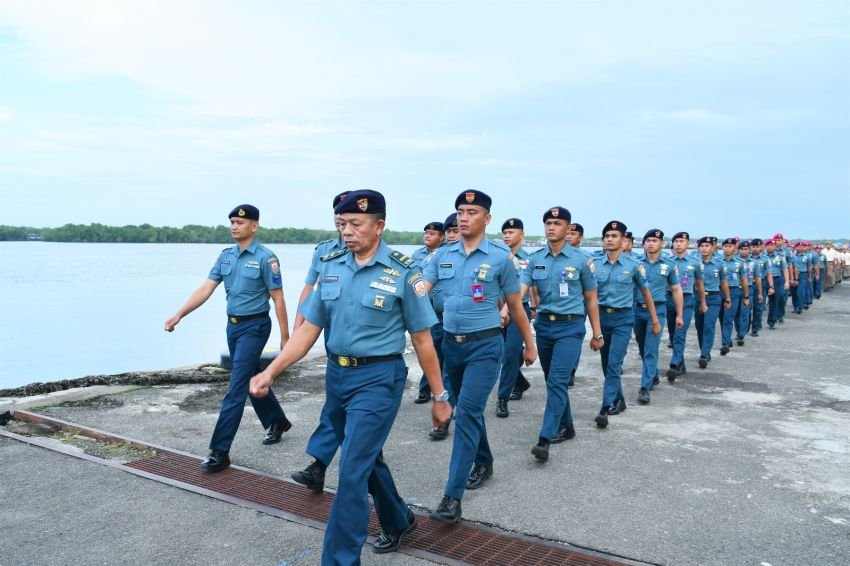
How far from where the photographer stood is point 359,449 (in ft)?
11.8

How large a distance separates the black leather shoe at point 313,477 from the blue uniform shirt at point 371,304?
1.46m

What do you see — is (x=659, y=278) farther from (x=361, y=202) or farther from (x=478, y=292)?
(x=361, y=202)

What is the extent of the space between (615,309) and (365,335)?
169 inches

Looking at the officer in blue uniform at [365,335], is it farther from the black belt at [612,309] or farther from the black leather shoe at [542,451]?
the black belt at [612,309]

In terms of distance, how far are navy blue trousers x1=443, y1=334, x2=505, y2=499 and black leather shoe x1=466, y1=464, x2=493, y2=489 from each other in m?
0.06

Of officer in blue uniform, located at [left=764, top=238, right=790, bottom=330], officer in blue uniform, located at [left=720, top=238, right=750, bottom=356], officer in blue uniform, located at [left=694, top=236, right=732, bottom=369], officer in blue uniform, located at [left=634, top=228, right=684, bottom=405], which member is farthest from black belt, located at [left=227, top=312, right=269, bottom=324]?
officer in blue uniform, located at [left=764, top=238, right=790, bottom=330]

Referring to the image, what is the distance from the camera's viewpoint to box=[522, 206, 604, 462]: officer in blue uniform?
238 inches

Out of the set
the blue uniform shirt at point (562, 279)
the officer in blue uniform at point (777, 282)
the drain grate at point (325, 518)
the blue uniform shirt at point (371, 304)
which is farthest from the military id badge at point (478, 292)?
the officer in blue uniform at point (777, 282)

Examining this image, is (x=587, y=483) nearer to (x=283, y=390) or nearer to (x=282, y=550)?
(x=282, y=550)

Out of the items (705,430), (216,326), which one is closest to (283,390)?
(705,430)

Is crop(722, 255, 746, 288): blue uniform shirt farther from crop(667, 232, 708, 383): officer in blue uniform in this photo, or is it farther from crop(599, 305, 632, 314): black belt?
crop(599, 305, 632, 314): black belt

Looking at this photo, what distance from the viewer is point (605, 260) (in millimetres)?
7840

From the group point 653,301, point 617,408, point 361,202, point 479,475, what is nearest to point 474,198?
point 361,202

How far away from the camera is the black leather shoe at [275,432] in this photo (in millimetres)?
6246
